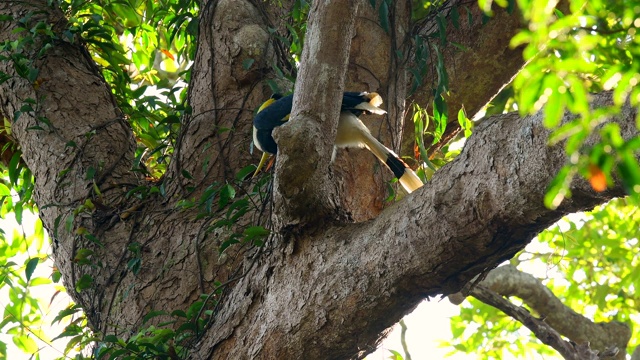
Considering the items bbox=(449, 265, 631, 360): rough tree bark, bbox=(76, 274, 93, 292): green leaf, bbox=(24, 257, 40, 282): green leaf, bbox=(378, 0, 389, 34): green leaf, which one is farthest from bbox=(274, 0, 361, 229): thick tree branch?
bbox=(449, 265, 631, 360): rough tree bark

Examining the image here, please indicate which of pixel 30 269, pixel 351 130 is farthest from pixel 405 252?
pixel 30 269

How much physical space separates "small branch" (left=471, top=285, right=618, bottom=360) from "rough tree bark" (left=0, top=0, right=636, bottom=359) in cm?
95

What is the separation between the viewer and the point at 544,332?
3.45 meters

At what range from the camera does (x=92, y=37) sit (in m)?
3.82

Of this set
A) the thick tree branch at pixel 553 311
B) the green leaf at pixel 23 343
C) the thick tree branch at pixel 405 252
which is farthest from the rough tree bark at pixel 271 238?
the thick tree branch at pixel 553 311

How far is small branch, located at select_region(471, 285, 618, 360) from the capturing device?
10.2 ft

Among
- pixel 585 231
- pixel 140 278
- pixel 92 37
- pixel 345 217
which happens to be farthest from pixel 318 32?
pixel 585 231

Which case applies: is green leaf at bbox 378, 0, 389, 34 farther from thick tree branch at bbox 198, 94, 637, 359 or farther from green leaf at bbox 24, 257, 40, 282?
green leaf at bbox 24, 257, 40, 282

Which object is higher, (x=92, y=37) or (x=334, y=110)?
(x=92, y=37)

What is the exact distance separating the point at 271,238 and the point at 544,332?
1.60 metres

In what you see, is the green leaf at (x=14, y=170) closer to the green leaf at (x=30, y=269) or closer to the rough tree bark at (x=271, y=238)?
the rough tree bark at (x=271, y=238)

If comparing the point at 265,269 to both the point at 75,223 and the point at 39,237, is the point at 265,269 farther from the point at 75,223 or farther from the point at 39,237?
the point at 39,237

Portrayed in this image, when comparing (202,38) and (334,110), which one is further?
(202,38)

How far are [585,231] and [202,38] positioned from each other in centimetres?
366
